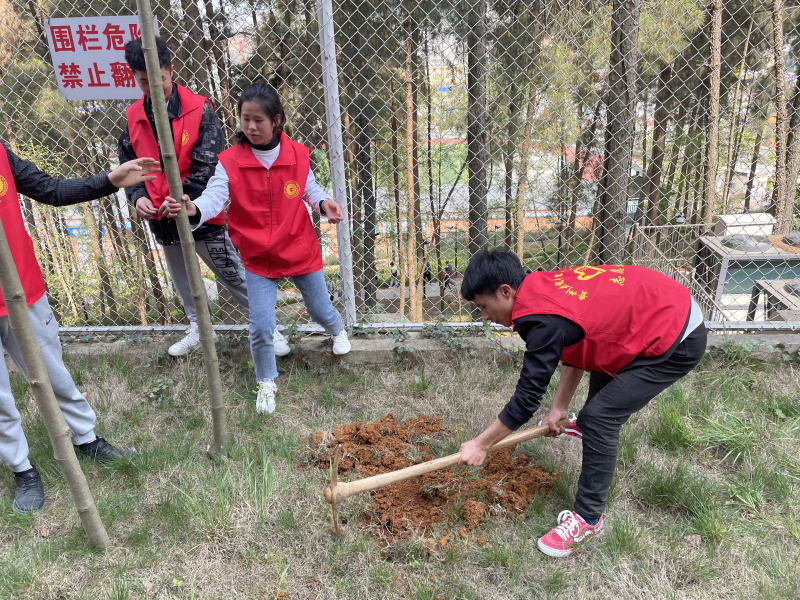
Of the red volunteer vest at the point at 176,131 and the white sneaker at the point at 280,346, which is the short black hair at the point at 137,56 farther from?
the white sneaker at the point at 280,346

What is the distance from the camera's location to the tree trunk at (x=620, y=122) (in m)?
4.15

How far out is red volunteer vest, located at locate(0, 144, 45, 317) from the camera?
1950 millimetres

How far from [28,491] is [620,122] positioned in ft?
14.5

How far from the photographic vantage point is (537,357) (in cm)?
174

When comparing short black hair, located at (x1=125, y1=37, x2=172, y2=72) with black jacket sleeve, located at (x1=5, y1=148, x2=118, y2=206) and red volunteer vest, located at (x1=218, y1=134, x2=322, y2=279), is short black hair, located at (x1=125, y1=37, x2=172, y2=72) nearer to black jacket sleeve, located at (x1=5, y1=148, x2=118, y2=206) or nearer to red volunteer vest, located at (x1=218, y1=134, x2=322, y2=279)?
red volunteer vest, located at (x1=218, y1=134, x2=322, y2=279)

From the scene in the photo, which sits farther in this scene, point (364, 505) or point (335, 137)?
point (335, 137)

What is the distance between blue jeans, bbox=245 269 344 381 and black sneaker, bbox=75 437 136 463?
0.73 meters

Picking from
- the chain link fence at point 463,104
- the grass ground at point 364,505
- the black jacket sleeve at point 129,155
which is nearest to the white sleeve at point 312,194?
the chain link fence at point 463,104

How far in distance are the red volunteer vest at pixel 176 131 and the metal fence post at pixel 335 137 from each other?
66 cm

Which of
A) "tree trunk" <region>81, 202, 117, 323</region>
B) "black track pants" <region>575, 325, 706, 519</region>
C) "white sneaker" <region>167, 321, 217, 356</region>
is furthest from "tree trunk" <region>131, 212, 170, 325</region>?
"black track pants" <region>575, 325, 706, 519</region>

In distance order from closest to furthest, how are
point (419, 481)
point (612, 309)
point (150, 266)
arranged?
point (612, 309)
point (419, 481)
point (150, 266)

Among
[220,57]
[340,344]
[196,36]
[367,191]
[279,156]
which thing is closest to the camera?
[279,156]

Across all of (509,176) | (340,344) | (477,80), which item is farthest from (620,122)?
(340,344)

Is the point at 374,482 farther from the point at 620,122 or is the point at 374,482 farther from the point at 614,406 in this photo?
the point at 620,122
